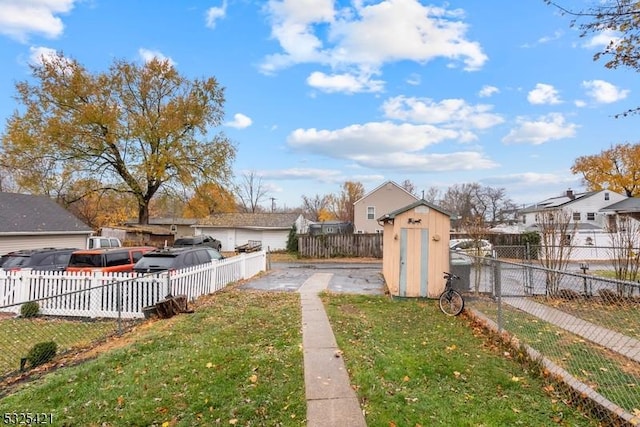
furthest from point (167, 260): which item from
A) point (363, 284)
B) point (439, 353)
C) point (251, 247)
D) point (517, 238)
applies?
point (517, 238)

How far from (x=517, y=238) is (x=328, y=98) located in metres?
16.8

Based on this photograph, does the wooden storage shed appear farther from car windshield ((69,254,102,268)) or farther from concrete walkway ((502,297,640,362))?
car windshield ((69,254,102,268))

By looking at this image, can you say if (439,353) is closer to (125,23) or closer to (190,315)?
(190,315)

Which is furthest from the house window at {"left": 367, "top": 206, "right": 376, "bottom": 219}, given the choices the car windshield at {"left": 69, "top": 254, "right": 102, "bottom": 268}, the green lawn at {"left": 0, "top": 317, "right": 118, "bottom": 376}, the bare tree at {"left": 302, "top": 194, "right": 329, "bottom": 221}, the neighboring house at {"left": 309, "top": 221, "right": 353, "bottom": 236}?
the bare tree at {"left": 302, "top": 194, "right": 329, "bottom": 221}

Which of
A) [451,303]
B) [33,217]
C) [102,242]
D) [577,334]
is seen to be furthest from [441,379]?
[102,242]

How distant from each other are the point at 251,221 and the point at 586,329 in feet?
97.1

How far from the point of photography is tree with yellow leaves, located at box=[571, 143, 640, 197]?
159 feet

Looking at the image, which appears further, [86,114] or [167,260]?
[86,114]

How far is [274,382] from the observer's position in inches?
170

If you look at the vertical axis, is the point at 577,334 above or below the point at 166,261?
below

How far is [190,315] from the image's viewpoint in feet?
26.5

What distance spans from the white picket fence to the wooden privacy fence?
54.4 ft

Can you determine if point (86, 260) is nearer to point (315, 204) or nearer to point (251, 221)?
point (251, 221)

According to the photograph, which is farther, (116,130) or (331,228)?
(331,228)
